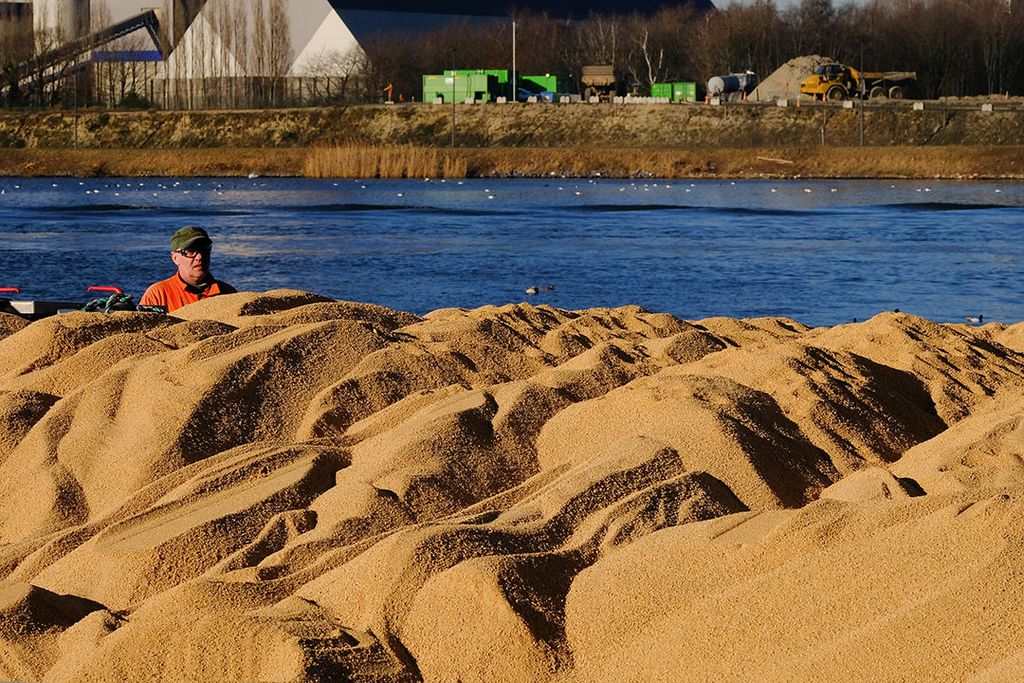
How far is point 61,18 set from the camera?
88688 millimetres

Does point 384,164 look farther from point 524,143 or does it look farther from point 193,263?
point 193,263

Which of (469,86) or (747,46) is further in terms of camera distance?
(747,46)

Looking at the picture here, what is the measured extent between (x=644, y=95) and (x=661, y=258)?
198ft

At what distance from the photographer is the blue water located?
21328 mm

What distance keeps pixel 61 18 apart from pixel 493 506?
292 feet

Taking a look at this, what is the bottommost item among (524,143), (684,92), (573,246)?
(573,246)

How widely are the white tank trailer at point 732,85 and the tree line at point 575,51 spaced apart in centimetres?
637

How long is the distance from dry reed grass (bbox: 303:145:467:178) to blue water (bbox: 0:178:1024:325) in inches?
349

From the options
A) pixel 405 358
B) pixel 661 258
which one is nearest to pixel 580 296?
pixel 661 258

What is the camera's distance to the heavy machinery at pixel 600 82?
80562 mm

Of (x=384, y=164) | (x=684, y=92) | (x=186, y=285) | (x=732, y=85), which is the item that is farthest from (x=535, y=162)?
(x=186, y=285)

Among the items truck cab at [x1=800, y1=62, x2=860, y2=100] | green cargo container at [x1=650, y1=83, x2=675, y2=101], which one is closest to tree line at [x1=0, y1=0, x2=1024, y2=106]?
green cargo container at [x1=650, y1=83, x2=675, y2=101]

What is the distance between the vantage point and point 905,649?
3.47 meters

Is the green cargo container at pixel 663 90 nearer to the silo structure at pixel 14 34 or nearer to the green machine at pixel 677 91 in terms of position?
the green machine at pixel 677 91
